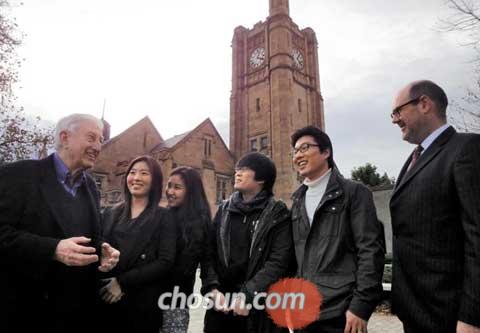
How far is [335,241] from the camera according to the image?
2.64 meters

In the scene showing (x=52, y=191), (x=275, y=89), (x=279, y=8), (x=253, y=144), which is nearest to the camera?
(x=52, y=191)

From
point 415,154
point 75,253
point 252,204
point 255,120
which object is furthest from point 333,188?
point 255,120

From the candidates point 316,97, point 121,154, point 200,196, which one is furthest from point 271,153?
point 200,196

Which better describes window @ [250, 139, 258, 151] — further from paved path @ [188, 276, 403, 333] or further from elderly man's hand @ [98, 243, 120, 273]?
elderly man's hand @ [98, 243, 120, 273]

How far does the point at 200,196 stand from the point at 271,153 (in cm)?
2788

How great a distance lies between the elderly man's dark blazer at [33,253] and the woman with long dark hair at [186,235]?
2.99 ft

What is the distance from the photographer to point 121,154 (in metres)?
27.7

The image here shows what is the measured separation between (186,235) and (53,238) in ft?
4.45

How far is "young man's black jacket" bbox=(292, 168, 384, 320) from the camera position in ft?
7.83

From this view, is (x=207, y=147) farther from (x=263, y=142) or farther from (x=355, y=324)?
(x=355, y=324)

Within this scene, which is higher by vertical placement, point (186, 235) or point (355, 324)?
point (186, 235)

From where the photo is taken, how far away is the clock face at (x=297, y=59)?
1393 inches

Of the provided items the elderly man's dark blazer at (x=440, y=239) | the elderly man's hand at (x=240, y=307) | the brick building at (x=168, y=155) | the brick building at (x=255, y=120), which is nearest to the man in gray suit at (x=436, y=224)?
the elderly man's dark blazer at (x=440, y=239)

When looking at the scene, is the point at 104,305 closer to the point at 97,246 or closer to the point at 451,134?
the point at 97,246
